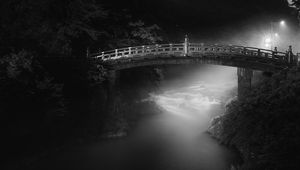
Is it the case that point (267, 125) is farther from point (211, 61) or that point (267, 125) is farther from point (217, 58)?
point (211, 61)

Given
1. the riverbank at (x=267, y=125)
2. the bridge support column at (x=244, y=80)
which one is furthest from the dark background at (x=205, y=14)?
the riverbank at (x=267, y=125)

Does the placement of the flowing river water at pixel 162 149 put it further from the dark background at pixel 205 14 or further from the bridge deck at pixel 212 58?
the dark background at pixel 205 14

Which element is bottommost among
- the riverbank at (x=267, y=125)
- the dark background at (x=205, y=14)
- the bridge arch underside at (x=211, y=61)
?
the riverbank at (x=267, y=125)

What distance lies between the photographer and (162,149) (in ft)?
98.0

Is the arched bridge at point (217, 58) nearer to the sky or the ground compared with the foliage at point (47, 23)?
nearer to the ground

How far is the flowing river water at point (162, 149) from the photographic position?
25.7 m

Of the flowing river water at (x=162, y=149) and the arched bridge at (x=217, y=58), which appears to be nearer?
the flowing river water at (x=162, y=149)

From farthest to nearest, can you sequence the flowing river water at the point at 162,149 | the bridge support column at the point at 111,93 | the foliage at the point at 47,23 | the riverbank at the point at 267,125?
the bridge support column at the point at 111,93
the foliage at the point at 47,23
the flowing river water at the point at 162,149
the riverbank at the point at 267,125

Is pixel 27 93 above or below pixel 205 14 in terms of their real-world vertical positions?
below

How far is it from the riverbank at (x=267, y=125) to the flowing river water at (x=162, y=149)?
1719 mm

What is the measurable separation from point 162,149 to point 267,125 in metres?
9.80

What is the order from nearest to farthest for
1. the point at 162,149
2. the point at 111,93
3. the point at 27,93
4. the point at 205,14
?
the point at 27,93 → the point at 162,149 → the point at 111,93 → the point at 205,14

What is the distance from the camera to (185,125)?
38.3 metres

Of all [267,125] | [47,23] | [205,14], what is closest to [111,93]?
[47,23]
